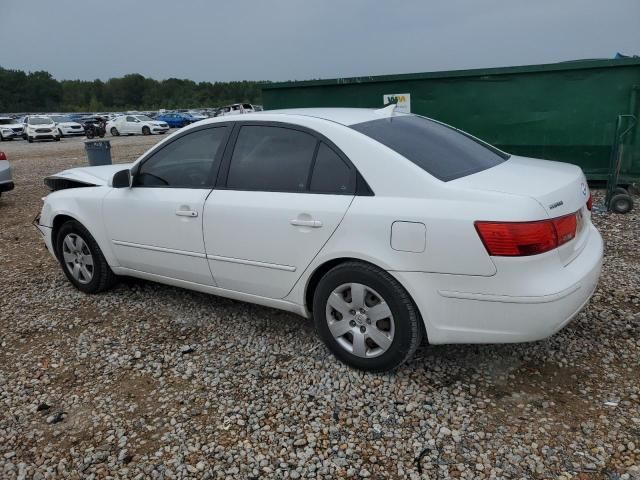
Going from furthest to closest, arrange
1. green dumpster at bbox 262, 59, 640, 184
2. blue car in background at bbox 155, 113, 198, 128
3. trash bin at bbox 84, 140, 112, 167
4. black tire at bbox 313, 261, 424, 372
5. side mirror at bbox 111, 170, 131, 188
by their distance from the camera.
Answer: blue car in background at bbox 155, 113, 198, 128 → trash bin at bbox 84, 140, 112, 167 → green dumpster at bbox 262, 59, 640, 184 → side mirror at bbox 111, 170, 131, 188 → black tire at bbox 313, 261, 424, 372

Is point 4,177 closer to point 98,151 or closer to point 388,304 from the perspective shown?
point 98,151

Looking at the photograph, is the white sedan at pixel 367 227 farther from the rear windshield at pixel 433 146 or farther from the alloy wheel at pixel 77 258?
the alloy wheel at pixel 77 258

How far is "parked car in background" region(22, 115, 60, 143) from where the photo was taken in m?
28.0

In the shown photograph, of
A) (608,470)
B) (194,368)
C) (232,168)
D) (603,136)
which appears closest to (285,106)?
(603,136)

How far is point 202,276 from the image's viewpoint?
12.0 ft

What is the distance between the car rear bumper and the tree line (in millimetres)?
82891

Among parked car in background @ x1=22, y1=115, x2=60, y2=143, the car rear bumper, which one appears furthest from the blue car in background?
the car rear bumper

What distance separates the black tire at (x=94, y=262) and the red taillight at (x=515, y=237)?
3250mm

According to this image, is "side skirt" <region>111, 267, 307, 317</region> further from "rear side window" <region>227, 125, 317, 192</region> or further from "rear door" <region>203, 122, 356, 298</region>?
"rear side window" <region>227, 125, 317, 192</region>

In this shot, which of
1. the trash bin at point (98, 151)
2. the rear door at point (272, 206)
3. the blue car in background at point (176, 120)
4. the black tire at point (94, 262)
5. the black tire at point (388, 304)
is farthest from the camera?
the blue car in background at point (176, 120)

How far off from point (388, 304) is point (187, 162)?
6.13ft

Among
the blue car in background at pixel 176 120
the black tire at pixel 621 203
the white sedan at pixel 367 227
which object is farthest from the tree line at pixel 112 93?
the white sedan at pixel 367 227

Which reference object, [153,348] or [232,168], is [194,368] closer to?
[153,348]

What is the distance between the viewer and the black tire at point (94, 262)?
435 cm
